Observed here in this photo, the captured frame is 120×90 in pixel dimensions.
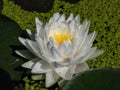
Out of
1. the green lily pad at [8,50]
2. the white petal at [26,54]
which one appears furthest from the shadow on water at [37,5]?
the white petal at [26,54]

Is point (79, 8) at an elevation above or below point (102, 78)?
above

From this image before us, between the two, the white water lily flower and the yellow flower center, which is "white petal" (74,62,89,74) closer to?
the white water lily flower

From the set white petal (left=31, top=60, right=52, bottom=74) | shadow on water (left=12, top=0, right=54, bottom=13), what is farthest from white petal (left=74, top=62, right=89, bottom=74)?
shadow on water (left=12, top=0, right=54, bottom=13)

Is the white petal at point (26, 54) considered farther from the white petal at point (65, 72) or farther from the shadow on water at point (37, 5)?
the shadow on water at point (37, 5)

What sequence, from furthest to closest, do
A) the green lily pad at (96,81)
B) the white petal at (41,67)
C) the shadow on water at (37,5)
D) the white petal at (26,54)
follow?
the shadow on water at (37,5), the white petal at (26,54), the white petal at (41,67), the green lily pad at (96,81)

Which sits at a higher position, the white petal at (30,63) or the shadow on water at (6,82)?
the white petal at (30,63)

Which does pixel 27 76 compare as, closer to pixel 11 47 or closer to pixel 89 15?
pixel 11 47

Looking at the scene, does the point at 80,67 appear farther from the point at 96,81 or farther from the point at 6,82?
the point at 6,82

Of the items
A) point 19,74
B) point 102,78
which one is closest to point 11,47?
point 19,74
